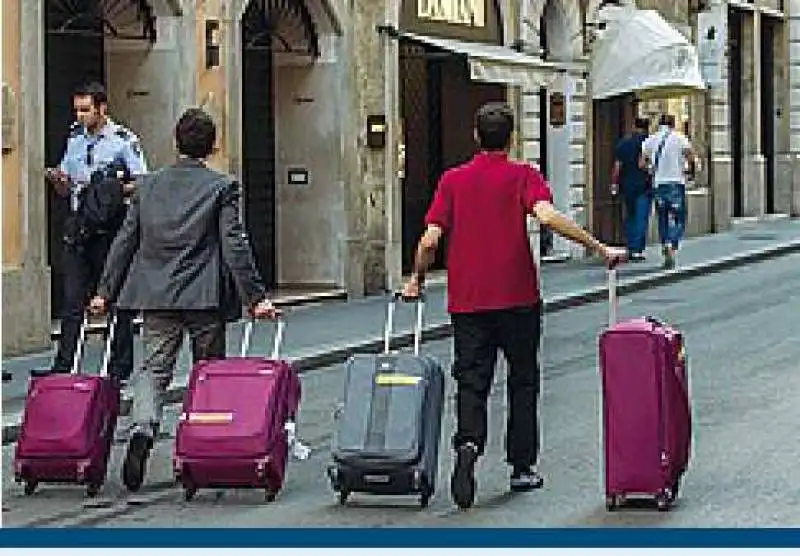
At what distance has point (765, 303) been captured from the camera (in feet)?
70.4

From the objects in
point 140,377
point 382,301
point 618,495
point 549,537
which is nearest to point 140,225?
point 140,377

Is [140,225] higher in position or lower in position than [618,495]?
higher

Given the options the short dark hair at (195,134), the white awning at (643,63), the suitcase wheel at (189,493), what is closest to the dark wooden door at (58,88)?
the short dark hair at (195,134)

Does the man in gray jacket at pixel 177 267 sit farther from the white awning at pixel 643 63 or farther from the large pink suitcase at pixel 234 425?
the white awning at pixel 643 63

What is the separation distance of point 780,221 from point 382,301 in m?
18.2

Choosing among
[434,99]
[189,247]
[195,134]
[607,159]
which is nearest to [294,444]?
[189,247]

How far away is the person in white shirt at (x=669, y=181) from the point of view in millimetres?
25500

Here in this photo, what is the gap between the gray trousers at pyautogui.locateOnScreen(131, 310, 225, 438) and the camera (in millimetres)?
10031

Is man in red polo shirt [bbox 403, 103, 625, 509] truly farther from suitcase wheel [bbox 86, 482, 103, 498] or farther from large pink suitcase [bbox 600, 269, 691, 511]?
suitcase wheel [bbox 86, 482, 103, 498]

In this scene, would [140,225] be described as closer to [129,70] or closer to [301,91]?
[129,70]

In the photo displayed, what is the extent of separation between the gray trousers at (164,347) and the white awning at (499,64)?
12709mm

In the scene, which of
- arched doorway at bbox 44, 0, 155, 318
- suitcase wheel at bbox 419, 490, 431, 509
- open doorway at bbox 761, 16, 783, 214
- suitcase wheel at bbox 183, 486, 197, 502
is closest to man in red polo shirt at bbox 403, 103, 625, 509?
suitcase wheel at bbox 419, 490, 431, 509

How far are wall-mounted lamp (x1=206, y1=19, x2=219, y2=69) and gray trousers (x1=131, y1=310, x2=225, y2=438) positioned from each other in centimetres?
935

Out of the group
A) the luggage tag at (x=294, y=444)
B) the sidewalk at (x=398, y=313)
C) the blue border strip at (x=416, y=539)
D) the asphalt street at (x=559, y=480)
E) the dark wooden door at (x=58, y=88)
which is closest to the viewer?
the blue border strip at (x=416, y=539)
